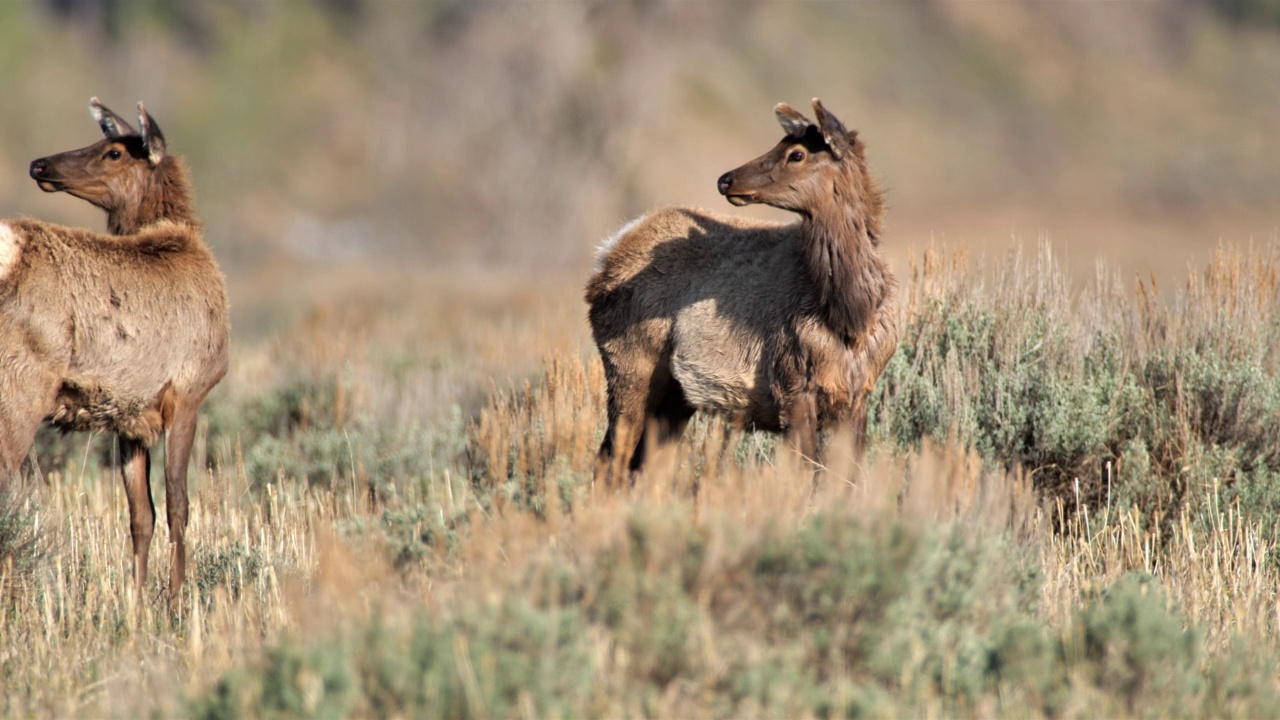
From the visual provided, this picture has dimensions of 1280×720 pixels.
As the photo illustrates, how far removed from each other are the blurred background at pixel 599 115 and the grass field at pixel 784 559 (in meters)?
13.6

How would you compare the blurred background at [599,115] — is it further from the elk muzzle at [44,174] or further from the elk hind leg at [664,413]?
the elk muzzle at [44,174]

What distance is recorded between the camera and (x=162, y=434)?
6.29 metres

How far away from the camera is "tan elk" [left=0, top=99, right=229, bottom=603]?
18.3ft

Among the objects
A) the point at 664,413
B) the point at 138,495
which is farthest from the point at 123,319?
the point at 664,413

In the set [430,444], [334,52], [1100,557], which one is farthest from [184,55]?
[1100,557]

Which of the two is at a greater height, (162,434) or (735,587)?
(162,434)

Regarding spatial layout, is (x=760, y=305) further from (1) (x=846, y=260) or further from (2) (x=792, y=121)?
(2) (x=792, y=121)

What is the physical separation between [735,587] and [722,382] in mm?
2430

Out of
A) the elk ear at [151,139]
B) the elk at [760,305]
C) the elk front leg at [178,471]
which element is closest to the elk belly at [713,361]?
the elk at [760,305]

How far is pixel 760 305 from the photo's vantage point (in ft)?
21.4

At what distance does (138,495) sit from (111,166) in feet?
5.99

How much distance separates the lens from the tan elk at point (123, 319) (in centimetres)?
558

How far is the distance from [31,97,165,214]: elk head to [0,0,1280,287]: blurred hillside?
16985 millimetres

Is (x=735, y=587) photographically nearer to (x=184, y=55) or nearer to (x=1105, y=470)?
(x=1105, y=470)
